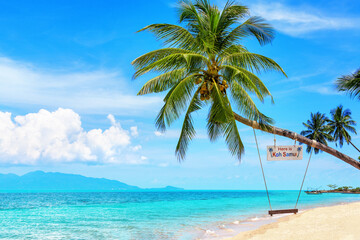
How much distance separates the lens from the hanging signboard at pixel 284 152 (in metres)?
7.11

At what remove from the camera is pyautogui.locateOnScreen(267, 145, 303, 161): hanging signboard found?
7109 mm

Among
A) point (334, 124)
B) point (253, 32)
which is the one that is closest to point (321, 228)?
point (253, 32)

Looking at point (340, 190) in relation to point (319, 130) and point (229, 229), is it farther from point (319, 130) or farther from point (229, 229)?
point (229, 229)

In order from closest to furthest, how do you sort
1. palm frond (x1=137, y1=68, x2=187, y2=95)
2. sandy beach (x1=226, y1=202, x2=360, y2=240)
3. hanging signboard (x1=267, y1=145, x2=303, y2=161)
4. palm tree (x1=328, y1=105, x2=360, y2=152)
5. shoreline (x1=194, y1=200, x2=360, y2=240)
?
1. sandy beach (x1=226, y1=202, x2=360, y2=240)
2. hanging signboard (x1=267, y1=145, x2=303, y2=161)
3. palm frond (x1=137, y1=68, x2=187, y2=95)
4. shoreline (x1=194, y1=200, x2=360, y2=240)
5. palm tree (x1=328, y1=105, x2=360, y2=152)

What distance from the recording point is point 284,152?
7203mm

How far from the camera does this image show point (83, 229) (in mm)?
14133

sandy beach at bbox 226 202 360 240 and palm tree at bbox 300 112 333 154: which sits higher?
palm tree at bbox 300 112 333 154

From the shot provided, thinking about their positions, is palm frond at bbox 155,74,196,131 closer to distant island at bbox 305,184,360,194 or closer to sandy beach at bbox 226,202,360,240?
sandy beach at bbox 226,202,360,240

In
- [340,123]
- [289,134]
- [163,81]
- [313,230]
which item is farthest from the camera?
[340,123]

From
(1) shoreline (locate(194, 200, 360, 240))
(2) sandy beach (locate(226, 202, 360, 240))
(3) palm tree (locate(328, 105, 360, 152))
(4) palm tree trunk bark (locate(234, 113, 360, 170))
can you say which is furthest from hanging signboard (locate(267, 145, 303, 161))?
(3) palm tree (locate(328, 105, 360, 152))

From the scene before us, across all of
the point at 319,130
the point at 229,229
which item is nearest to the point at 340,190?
the point at 319,130

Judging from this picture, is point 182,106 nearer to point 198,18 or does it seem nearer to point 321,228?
point 198,18

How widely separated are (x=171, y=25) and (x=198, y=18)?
72 centimetres

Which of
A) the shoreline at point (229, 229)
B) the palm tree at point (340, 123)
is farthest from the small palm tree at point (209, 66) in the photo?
the palm tree at point (340, 123)
